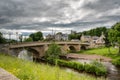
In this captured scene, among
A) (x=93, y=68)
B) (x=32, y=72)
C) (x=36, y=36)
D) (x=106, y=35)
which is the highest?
(x=32, y=72)

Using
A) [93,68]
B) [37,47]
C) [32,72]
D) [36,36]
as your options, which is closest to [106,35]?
[36,36]

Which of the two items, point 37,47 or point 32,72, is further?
point 37,47

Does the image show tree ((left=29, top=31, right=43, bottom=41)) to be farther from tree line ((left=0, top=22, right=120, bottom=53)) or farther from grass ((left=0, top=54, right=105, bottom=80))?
grass ((left=0, top=54, right=105, bottom=80))

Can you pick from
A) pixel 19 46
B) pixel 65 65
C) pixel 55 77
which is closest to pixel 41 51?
pixel 19 46

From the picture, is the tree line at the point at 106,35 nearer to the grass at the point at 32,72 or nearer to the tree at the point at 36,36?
the tree at the point at 36,36

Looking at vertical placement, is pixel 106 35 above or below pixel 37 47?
above

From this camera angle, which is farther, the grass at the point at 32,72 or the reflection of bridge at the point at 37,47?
the reflection of bridge at the point at 37,47

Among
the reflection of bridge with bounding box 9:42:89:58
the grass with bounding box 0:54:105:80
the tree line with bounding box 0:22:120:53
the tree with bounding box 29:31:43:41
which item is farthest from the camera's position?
the tree with bounding box 29:31:43:41

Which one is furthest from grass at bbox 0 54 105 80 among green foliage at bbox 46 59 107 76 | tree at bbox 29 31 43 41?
tree at bbox 29 31 43 41

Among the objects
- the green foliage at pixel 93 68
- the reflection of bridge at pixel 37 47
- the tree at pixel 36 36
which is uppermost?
the tree at pixel 36 36

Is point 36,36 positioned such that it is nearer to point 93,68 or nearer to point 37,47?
point 37,47

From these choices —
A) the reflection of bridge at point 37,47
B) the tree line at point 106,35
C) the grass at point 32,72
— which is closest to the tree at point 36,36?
the tree line at point 106,35

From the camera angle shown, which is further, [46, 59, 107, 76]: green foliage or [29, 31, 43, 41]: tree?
[29, 31, 43, 41]: tree

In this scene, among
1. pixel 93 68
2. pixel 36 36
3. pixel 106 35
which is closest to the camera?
pixel 93 68
